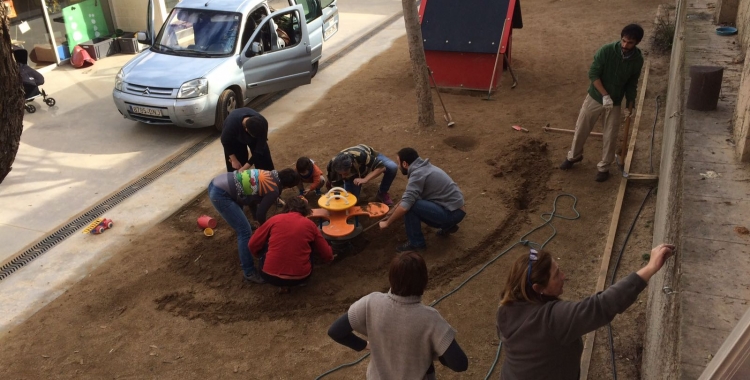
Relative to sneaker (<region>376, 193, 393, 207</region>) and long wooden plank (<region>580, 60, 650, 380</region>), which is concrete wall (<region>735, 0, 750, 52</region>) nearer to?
long wooden plank (<region>580, 60, 650, 380</region>)

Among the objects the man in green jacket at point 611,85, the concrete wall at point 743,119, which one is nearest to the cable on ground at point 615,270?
the man in green jacket at point 611,85

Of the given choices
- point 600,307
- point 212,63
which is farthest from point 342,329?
point 212,63

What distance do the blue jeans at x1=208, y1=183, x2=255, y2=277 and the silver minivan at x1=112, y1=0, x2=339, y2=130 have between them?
4067 millimetres

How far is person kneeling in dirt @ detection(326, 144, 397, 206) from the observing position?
7645 millimetres

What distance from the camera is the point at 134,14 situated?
53.0ft

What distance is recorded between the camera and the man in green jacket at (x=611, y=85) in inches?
302

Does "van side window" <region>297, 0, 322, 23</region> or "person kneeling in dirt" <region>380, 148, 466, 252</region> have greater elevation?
"van side window" <region>297, 0, 322, 23</region>

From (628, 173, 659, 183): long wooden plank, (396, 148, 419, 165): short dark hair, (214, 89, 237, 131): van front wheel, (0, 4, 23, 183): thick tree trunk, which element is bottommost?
(628, 173, 659, 183): long wooden plank

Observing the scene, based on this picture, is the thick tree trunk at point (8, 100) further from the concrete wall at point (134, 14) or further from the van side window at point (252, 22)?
the concrete wall at point (134, 14)

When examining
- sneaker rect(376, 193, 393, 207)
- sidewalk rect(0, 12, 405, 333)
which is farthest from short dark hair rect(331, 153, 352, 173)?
sidewalk rect(0, 12, 405, 333)

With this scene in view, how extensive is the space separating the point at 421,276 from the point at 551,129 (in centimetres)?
687

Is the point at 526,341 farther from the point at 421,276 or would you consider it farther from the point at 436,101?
the point at 436,101

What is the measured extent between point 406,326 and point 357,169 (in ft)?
13.7

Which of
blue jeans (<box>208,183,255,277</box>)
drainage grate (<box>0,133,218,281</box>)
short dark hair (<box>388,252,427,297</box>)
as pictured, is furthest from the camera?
drainage grate (<box>0,133,218,281</box>)
